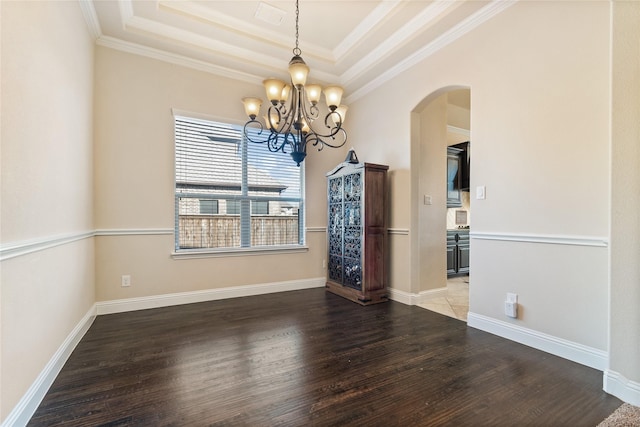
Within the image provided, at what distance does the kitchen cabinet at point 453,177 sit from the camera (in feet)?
18.1

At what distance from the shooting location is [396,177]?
3834 millimetres

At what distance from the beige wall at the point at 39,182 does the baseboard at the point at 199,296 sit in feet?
1.89

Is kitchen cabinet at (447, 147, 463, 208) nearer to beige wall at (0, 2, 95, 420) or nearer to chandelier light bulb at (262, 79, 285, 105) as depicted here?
chandelier light bulb at (262, 79, 285, 105)

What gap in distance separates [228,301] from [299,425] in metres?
2.45

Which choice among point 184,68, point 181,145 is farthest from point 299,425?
point 184,68

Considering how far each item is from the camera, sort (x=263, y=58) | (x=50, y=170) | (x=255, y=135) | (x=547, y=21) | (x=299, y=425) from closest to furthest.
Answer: (x=299, y=425), (x=50, y=170), (x=547, y=21), (x=263, y=58), (x=255, y=135)

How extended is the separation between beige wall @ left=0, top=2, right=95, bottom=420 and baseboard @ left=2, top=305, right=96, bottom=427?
0.14 ft

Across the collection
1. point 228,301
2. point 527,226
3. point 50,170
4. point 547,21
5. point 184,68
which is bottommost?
point 228,301

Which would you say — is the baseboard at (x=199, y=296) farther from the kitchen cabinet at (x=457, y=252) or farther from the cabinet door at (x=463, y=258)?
the cabinet door at (x=463, y=258)

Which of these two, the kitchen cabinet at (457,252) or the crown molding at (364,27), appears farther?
the kitchen cabinet at (457,252)

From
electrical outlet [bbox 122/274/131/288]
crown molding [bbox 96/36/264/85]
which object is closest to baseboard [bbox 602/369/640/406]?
electrical outlet [bbox 122/274/131/288]

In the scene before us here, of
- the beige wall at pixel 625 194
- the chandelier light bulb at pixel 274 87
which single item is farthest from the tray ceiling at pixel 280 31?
the beige wall at pixel 625 194

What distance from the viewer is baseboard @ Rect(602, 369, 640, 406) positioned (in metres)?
1.66

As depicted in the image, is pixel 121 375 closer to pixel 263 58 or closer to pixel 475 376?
pixel 475 376
